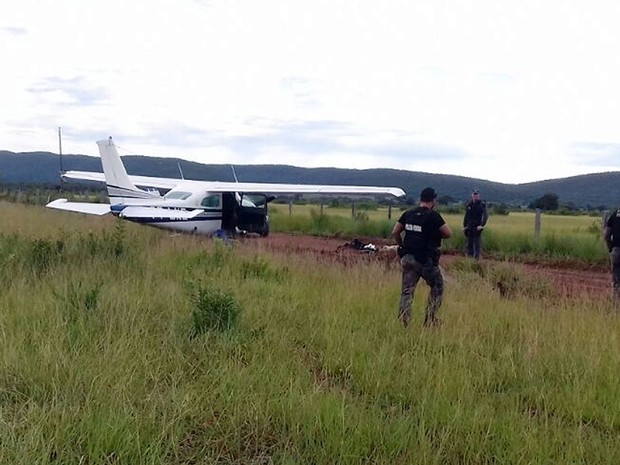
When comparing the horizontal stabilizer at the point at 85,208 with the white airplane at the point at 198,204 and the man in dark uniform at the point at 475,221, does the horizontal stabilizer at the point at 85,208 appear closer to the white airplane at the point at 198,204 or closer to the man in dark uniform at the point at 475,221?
the white airplane at the point at 198,204

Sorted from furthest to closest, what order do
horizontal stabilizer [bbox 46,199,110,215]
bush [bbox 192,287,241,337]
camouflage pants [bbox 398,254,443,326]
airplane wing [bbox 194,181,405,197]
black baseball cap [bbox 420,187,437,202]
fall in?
airplane wing [bbox 194,181,405,197], horizontal stabilizer [bbox 46,199,110,215], black baseball cap [bbox 420,187,437,202], camouflage pants [bbox 398,254,443,326], bush [bbox 192,287,241,337]

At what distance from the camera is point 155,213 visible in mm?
18438

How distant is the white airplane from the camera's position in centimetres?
1878

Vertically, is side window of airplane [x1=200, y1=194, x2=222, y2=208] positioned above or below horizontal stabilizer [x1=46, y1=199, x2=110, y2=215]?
above

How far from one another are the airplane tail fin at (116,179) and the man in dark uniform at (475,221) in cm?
1121

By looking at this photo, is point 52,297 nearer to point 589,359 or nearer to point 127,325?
Result: point 127,325

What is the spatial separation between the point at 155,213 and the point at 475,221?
27.2ft

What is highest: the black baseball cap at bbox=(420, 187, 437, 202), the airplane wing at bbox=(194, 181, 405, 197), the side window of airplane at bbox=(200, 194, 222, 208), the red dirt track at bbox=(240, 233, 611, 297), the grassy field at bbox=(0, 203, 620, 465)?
the black baseball cap at bbox=(420, 187, 437, 202)

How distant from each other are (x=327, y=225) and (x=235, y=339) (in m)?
22.8

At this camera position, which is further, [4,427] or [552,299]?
[552,299]

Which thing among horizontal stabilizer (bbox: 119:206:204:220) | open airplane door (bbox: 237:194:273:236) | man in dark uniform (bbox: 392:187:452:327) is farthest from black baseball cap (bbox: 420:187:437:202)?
open airplane door (bbox: 237:194:273:236)

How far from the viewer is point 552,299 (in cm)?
1000

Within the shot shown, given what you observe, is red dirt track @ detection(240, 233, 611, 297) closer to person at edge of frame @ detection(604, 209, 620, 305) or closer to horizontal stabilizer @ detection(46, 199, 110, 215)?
person at edge of frame @ detection(604, 209, 620, 305)

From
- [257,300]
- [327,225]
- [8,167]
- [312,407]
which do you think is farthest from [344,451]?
[8,167]
